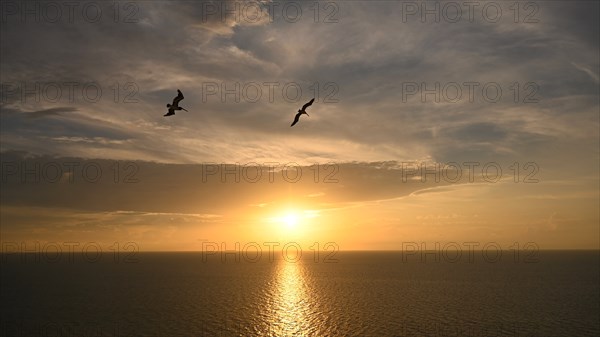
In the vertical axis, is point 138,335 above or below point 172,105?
below

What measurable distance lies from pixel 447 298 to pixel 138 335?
85.3 meters

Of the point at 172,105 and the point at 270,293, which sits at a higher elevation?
the point at 172,105

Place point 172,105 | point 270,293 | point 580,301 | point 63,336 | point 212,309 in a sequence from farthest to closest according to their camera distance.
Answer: point 270,293 < point 580,301 < point 212,309 < point 63,336 < point 172,105

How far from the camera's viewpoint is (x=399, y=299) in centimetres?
11894

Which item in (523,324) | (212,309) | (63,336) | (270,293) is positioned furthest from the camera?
(270,293)

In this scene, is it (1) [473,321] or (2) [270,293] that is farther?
(2) [270,293]

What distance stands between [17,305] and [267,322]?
7158 cm

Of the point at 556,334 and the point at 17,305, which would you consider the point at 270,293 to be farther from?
the point at 556,334

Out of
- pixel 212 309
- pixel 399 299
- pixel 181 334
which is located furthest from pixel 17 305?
pixel 399 299

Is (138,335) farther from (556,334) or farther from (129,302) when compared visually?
(556,334)

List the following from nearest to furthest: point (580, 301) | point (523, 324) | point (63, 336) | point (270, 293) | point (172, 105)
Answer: point (172, 105), point (63, 336), point (523, 324), point (580, 301), point (270, 293)

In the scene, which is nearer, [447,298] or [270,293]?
[447,298]

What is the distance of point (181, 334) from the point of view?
78.1 m

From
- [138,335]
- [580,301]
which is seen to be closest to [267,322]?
[138,335]
